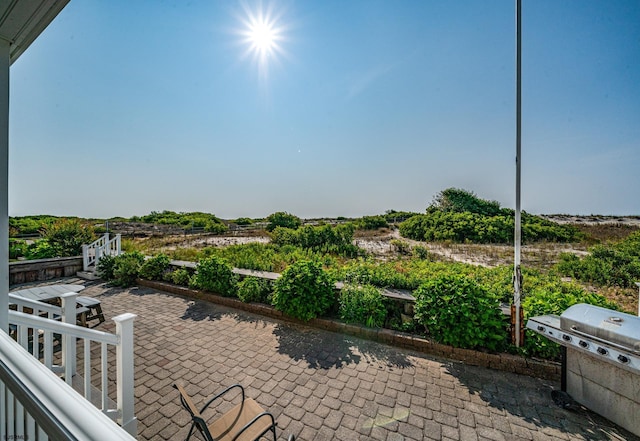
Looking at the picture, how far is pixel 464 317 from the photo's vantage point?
3471 millimetres

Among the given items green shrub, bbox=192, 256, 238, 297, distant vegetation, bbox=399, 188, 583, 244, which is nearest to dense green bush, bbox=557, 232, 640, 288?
distant vegetation, bbox=399, 188, 583, 244

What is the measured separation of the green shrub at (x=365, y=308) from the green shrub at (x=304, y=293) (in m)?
0.37

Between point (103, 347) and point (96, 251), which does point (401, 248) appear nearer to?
point (103, 347)

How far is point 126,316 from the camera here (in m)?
2.27

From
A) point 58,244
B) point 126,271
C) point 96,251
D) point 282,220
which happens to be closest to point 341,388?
point 126,271

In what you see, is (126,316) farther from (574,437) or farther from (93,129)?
(93,129)

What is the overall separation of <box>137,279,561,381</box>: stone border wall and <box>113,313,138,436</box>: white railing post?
2.69 meters

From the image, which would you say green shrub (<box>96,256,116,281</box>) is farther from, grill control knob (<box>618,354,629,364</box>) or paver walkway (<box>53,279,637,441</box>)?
grill control knob (<box>618,354,629,364</box>)

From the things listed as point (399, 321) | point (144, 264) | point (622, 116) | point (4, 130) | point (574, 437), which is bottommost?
point (574, 437)

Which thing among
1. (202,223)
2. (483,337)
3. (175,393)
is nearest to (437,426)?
(483,337)

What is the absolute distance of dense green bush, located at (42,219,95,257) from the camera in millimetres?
8711

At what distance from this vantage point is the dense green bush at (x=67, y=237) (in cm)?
871

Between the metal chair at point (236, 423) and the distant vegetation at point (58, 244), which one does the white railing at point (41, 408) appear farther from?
the distant vegetation at point (58, 244)

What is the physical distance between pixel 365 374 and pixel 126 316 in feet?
8.96
